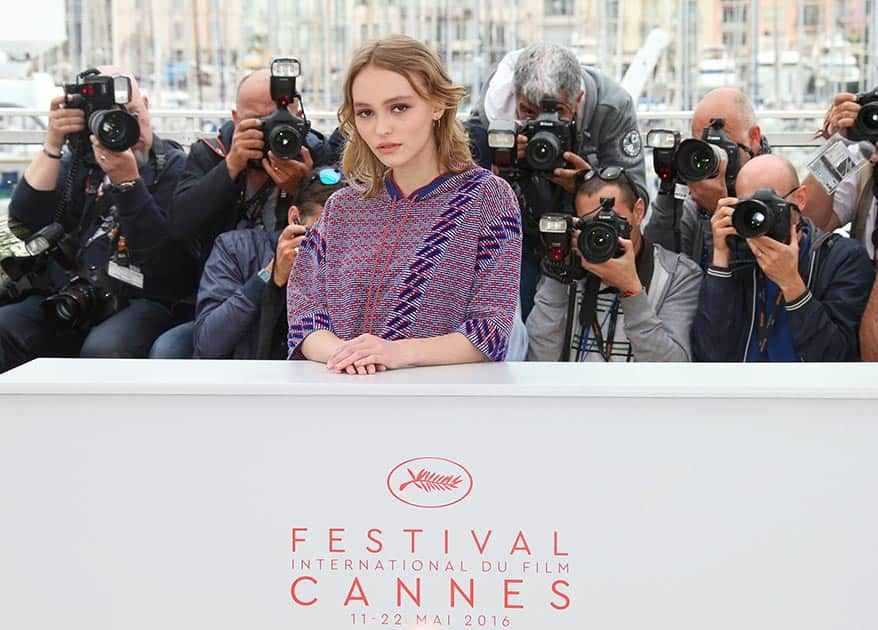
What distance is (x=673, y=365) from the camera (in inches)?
70.4

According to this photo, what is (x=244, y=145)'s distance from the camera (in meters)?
3.01

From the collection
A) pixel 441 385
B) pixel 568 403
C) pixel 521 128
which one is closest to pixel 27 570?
pixel 441 385

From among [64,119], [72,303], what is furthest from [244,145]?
[72,303]

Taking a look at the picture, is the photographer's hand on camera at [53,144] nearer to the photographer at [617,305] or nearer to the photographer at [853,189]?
the photographer at [617,305]

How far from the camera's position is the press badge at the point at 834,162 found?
111 inches

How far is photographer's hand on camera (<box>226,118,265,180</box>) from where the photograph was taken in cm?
300

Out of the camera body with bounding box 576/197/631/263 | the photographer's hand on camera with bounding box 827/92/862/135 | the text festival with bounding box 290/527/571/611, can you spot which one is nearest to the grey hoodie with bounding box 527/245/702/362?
the camera body with bounding box 576/197/631/263

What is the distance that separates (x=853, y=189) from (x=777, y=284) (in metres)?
0.57

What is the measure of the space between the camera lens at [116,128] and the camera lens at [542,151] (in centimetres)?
100

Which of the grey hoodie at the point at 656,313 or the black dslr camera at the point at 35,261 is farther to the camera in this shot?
the black dslr camera at the point at 35,261

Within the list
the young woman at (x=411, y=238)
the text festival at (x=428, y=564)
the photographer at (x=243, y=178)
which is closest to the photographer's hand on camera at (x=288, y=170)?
the photographer at (x=243, y=178)

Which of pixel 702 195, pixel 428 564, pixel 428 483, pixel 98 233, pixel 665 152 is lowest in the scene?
pixel 428 564

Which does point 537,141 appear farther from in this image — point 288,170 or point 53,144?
point 53,144

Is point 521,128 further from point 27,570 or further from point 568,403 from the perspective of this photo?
point 27,570
